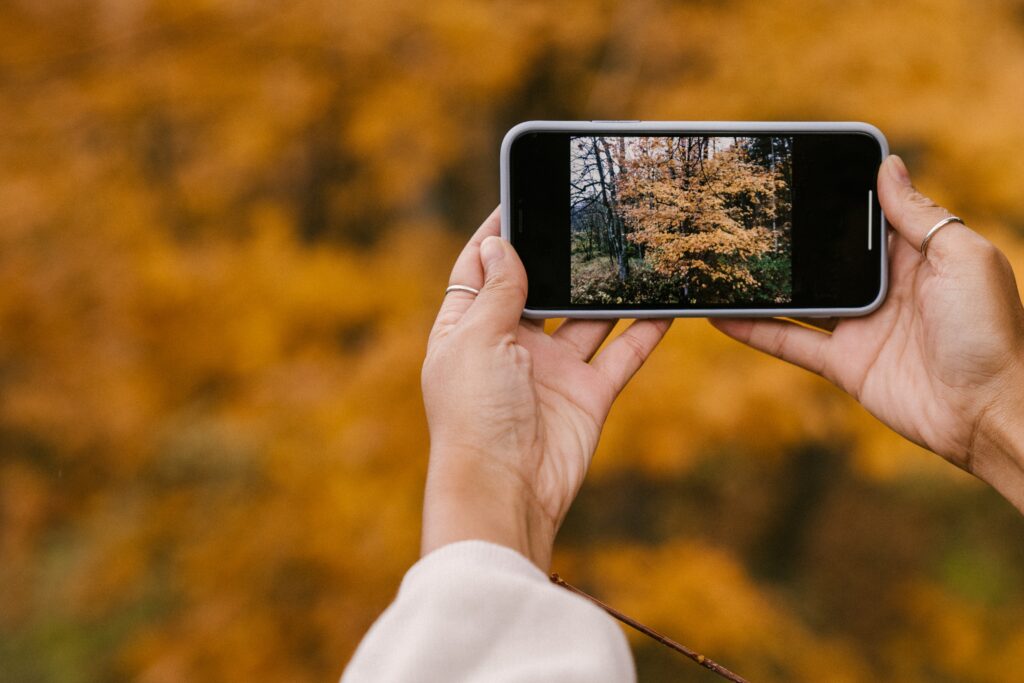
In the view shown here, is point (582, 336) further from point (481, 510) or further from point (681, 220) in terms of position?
point (481, 510)

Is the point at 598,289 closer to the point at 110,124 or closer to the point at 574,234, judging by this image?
the point at 574,234

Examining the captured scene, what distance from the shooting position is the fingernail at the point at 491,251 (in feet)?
3.30

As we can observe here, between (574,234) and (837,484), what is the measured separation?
1.24 metres

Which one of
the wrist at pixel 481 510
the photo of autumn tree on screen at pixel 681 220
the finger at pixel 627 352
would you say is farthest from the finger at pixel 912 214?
the wrist at pixel 481 510

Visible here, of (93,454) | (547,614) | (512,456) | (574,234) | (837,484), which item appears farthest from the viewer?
(837,484)

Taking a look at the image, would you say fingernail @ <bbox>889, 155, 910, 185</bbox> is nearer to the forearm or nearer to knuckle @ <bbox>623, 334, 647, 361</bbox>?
the forearm

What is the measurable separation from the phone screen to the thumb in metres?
0.05

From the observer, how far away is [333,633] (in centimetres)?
160

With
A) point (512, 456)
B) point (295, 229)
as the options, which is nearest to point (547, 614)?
point (512, 456)

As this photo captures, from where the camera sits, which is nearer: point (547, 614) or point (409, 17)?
point (547, 614)

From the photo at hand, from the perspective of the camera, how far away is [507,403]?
93cm

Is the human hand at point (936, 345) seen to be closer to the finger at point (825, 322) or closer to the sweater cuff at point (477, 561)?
the finger at point (825, 322)

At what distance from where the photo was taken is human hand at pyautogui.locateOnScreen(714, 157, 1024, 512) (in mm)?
974

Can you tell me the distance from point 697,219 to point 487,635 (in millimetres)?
681
